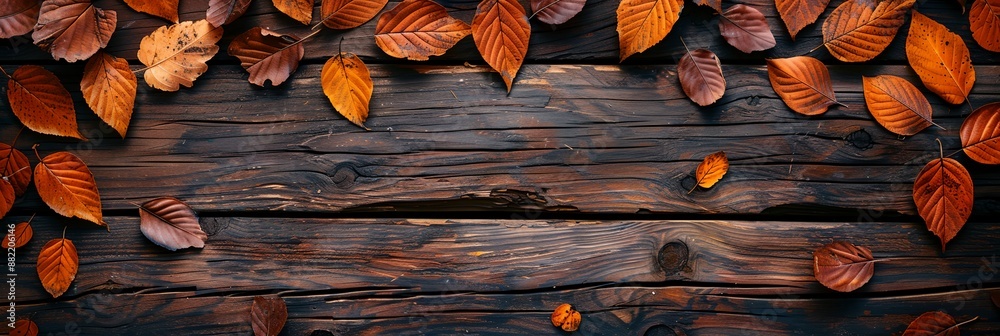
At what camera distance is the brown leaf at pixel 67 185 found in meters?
1.43

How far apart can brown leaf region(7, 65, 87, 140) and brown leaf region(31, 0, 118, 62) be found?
0.25 ft

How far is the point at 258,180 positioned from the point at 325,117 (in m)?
0.23

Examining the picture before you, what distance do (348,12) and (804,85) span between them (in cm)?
114

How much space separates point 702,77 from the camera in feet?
4.74

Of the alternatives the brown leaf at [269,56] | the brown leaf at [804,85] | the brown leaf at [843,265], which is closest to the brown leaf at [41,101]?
the brown leaf at [269,56]

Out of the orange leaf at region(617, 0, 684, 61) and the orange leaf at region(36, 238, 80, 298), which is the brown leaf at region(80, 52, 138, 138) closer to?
the orange leaf at region(36, 238, 80, 298)

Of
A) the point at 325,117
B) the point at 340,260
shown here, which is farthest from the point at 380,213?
the point at 325,117

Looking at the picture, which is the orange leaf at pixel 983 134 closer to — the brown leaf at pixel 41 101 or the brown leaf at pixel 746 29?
the brown leaf at pixel 746 29

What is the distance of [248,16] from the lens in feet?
4.84

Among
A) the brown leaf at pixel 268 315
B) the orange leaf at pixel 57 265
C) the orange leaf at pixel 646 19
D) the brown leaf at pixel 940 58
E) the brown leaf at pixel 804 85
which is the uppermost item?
the orange leaf at pixel 646 19

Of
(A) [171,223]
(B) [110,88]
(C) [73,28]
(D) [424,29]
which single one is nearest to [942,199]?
(D) [424,29]

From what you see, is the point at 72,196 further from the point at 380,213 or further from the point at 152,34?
the point at 380,213

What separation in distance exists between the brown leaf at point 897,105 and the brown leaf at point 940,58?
0.05 meters

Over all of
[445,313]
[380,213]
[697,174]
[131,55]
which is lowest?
[445,313]
